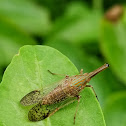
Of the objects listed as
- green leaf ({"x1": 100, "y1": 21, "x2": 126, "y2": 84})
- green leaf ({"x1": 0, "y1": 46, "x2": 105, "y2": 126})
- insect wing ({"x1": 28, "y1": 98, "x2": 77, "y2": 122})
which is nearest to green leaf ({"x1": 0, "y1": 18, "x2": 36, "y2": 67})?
green leaf ({"x1": 100, "y1": 21, "x2": 126, "y2": 84})

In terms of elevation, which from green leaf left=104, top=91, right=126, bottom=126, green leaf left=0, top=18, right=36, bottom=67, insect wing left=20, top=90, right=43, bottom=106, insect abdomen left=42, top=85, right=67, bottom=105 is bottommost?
green leaf left=104, top=91, right=126, bottom=126

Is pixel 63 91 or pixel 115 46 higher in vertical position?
pixel 115 46

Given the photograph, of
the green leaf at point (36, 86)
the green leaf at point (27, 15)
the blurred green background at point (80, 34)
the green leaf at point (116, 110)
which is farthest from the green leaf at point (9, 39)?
the green leaf at point (36, 86)

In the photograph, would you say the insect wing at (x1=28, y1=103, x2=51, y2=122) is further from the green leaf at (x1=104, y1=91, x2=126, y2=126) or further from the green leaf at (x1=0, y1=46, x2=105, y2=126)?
the green leaf at (x1=104, y1=91, x2=126, y2=126)

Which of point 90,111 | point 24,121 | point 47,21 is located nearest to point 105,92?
point 90,111

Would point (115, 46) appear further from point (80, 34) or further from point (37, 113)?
point (37, 113)

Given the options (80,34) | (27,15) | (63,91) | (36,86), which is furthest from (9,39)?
(36,86)
